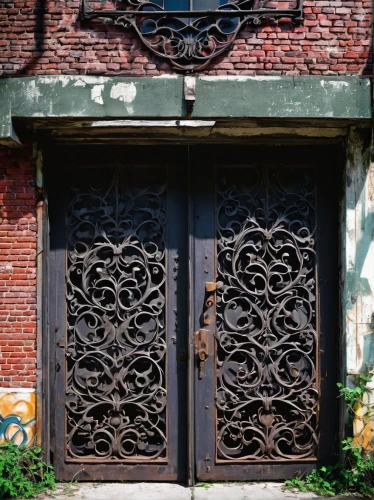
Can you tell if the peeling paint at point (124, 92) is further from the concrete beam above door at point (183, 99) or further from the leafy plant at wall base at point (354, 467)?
the leafy plant at wall base at point (354, 467)

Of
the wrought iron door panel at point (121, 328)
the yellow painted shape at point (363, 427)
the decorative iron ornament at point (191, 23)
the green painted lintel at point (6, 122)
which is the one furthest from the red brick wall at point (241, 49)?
the yellow painted shape at point (363, 427)

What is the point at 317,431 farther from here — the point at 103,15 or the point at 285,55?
the point at 103,15

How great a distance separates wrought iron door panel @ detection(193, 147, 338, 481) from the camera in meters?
5.27

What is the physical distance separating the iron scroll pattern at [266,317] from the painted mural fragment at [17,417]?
5.26 ft

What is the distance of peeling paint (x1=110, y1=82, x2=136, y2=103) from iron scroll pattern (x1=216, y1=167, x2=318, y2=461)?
1067mm

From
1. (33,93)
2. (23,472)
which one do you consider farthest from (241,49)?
(23,472)

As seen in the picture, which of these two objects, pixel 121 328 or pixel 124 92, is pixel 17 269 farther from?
pixel 124 92

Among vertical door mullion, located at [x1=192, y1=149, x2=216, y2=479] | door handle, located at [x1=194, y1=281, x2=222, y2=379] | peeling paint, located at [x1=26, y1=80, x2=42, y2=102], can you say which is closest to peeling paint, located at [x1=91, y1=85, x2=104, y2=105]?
peeling paint, located at [x1=26, y1=80, x2=42, y2=102]

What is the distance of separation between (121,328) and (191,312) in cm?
63

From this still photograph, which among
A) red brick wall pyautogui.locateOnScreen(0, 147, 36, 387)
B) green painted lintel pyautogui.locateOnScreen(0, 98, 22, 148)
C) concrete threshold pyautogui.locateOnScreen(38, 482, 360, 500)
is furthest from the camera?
red brick wall pyautogui.locateOnScreen(0, 147, 36, 387)

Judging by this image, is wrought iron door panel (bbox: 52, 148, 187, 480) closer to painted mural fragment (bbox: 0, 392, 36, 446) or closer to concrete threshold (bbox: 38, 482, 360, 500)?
concrete threshold (bbox: 38, 482, 360, 500)

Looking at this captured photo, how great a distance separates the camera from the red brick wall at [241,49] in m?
5.03

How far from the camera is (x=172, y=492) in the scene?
5.09 meters

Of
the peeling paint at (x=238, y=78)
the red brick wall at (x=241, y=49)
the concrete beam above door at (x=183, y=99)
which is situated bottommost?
the concrete beam above door at (x=183, y=99)
